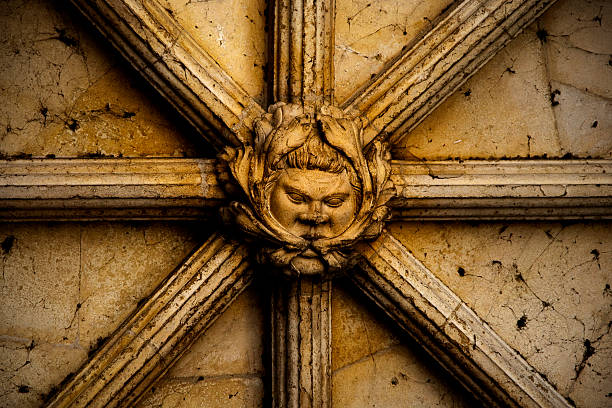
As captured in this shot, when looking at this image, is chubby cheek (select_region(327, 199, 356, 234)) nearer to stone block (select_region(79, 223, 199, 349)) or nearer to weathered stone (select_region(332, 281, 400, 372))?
weathered stone (select_region(332, 281, 400, 372))

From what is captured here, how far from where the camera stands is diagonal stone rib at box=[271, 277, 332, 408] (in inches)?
90.6

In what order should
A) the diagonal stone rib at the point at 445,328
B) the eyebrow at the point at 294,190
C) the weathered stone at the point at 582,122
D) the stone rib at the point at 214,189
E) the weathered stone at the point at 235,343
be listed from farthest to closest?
1. the weathered stone at the point at 582,122
2. the weathered stone at the point at 235,343
3. the diagonal stone rib at the point at 445,328
4. the stone rib at the point at 214,189
5. the eyebrow at the point at 294,190

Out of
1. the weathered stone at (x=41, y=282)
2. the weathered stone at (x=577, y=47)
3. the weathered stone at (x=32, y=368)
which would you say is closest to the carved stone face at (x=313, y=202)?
the weathered stone at (x=41, y=282)

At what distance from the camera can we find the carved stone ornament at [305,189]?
2.13m

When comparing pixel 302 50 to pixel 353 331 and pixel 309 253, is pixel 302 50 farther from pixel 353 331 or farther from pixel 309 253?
pixel 353 331

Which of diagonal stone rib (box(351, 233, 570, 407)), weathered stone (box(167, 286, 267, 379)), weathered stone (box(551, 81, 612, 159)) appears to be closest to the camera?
diagonal stone rib (box(351, 233, 570, 407))

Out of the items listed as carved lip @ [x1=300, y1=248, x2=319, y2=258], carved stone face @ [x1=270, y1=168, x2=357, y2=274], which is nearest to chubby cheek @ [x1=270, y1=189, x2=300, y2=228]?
carved stone face @ [x1=270, y1=168, x2=357, y2=274]

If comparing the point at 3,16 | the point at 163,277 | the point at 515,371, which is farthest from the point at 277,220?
the point at 3,16

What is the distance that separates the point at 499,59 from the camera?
2523 millimetres

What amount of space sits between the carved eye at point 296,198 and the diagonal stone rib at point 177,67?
26 cm

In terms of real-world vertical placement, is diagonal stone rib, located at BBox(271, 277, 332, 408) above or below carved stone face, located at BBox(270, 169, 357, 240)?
below

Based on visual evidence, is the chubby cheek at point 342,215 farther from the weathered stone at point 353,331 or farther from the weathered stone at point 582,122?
the weathered stone at point 582,122

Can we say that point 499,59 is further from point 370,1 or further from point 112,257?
point 112,257

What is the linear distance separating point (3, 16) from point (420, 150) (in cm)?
159
